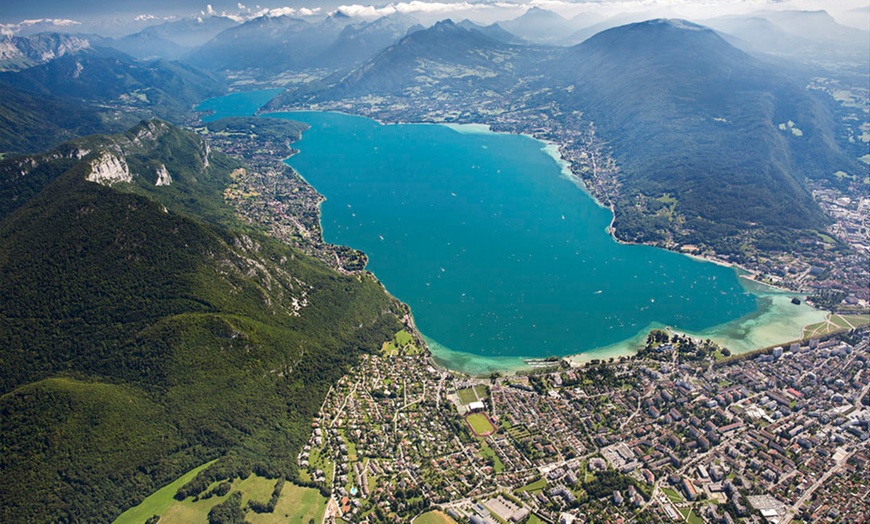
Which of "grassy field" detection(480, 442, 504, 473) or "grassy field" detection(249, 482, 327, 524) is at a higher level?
"grassy field" detection(249, 482, 327, 524)

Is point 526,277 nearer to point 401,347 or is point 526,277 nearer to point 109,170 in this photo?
point 401,347

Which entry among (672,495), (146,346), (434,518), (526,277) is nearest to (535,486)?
(434,518)

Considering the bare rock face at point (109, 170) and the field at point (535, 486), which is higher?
the bare rock face at point (109, 170)

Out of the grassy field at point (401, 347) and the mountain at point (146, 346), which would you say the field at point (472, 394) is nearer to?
the grassy field at point (401, 347)

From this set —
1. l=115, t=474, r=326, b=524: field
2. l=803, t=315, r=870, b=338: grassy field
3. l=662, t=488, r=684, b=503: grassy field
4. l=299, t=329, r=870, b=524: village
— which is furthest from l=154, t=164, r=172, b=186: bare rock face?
l=803, t=315, r=870, b=338: grassy field

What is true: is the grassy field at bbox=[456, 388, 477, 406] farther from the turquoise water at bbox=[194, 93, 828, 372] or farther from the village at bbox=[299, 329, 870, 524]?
the turquoise water at bbox=[194, 93, 828, 372]

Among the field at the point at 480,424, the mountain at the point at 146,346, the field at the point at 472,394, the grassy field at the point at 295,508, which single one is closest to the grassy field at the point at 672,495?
the field at the point at 480,424
